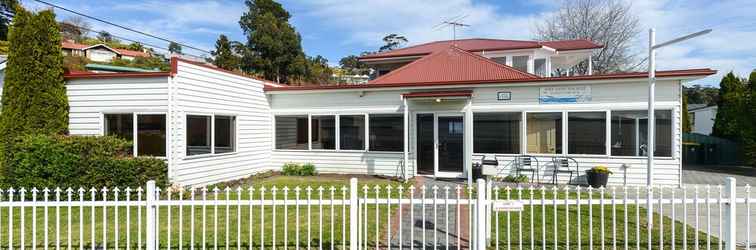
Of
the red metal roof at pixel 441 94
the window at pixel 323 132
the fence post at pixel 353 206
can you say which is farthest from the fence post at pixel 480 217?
the window at pixel 323 132

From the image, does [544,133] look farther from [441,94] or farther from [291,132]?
[291,132]

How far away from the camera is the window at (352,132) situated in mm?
13141

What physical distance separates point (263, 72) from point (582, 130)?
26309mm

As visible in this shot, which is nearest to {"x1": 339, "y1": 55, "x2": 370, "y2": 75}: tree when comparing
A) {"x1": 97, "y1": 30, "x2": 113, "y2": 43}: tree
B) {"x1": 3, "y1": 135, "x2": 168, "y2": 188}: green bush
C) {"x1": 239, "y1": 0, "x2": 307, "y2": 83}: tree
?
{"x1": 239, "y1": 0, "x2": 307, "y2": 83}: tree

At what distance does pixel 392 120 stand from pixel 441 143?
5.35ft

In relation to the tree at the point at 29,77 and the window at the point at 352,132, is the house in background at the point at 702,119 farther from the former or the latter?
the tree at the point at 29,77

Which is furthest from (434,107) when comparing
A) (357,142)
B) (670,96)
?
(670,96)

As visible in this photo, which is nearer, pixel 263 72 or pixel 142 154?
pixel 142 154

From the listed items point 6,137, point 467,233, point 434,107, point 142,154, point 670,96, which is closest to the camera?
point 467,233

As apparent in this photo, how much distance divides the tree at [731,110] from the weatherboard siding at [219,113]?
1673 cm

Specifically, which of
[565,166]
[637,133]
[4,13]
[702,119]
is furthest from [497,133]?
[4,13]

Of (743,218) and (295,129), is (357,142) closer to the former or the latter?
(295,129)

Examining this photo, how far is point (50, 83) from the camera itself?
9008 millimetres

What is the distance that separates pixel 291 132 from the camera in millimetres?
14133
